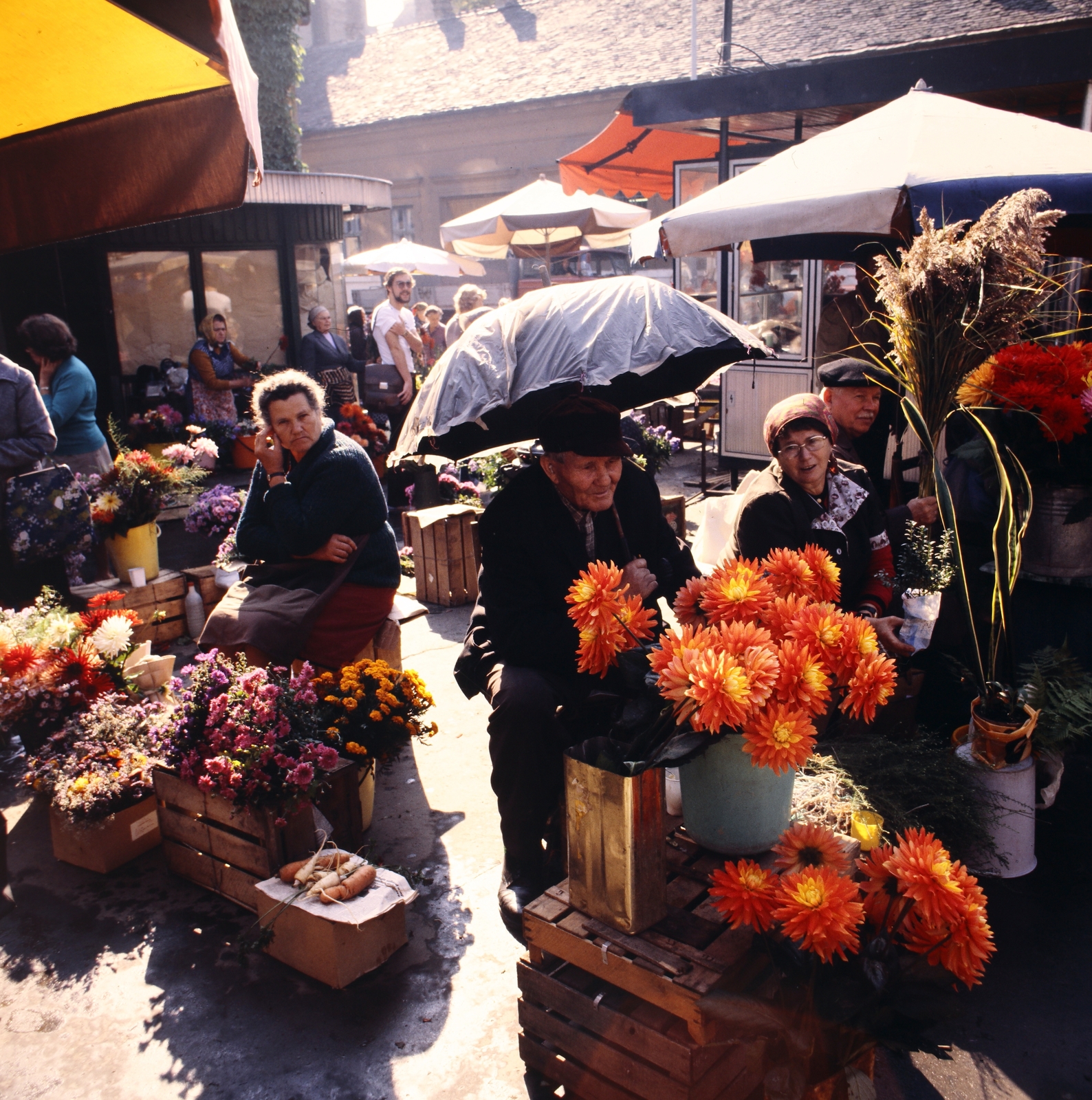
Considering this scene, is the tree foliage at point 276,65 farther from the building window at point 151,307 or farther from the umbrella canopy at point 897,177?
the umbrella canopy at point 897,177

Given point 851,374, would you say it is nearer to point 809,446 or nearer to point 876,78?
point 809,446

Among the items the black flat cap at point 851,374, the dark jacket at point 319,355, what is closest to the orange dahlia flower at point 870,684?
the black flat cap at point 851,374

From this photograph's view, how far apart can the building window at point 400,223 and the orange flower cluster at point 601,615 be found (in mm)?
26222

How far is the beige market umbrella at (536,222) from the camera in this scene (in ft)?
37.6

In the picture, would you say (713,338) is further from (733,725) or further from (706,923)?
(706,923)

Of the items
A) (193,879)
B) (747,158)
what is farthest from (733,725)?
(747,158)

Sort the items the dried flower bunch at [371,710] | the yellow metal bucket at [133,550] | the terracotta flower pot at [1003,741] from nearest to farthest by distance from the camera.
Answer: the terracotta flower pot at [1003,741], the dried flower bunch at [371,710], the yellow metal bucket at [133,550]

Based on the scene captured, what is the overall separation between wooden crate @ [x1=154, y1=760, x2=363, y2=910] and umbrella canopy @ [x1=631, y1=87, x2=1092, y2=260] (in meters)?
3.27

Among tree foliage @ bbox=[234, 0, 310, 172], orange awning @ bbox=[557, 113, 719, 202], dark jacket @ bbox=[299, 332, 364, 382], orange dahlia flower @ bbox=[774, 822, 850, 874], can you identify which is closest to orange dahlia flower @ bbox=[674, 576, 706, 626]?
orange dahlia flower @ bbox=[774, 822, 850, 874]

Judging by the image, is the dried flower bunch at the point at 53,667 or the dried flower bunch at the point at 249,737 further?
the dried flower bunch at the point at 53,667

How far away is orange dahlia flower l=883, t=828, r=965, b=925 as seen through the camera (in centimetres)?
182

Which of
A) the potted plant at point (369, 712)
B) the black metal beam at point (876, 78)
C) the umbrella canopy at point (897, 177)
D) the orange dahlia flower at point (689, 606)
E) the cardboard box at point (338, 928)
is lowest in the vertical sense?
the cardboard box at point (338, 928)

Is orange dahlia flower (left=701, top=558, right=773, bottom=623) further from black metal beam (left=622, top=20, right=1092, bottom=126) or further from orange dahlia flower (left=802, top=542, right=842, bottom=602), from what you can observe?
black metal beam (left=622, top=20, right=1092, bottom=126)

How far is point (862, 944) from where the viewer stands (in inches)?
74.7
